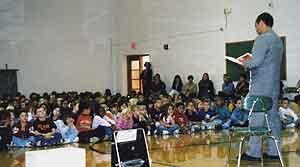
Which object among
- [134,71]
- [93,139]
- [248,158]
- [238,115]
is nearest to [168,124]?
[238,115]

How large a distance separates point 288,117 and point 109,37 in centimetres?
968

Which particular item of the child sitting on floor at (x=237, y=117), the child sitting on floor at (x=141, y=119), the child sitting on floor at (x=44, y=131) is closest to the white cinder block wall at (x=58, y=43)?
the child sitting on floor at (x=141, y=119)

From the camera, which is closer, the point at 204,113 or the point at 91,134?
the point at 91,134

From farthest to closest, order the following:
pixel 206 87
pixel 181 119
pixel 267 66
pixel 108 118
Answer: pixel 206 87 < pixel 181 119 < pixel 108 118 < pixel 267 66

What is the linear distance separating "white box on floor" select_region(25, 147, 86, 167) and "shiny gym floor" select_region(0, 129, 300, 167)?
3298 mm

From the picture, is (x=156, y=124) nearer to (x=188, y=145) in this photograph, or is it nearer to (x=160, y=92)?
(x=188, y=145)

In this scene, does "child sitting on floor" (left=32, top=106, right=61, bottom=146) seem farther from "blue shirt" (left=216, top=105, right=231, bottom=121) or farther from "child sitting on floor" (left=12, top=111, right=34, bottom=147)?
"blue shirt" (left=216, top=105, right=231, bottom=121)

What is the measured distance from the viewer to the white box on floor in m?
3.30

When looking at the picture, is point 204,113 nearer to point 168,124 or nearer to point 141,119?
point 168,124

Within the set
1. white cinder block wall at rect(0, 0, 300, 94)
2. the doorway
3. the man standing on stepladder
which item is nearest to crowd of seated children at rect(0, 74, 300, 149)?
white cinder block wall at rect(0, 0, 300, 94)

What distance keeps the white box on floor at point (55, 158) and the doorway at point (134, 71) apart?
1567cm

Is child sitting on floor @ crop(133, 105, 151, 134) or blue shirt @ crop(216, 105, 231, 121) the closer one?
child sitting on floor @ crop(133, 105, 151, 134)

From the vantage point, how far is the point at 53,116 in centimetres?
1037

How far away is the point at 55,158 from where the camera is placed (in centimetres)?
337
